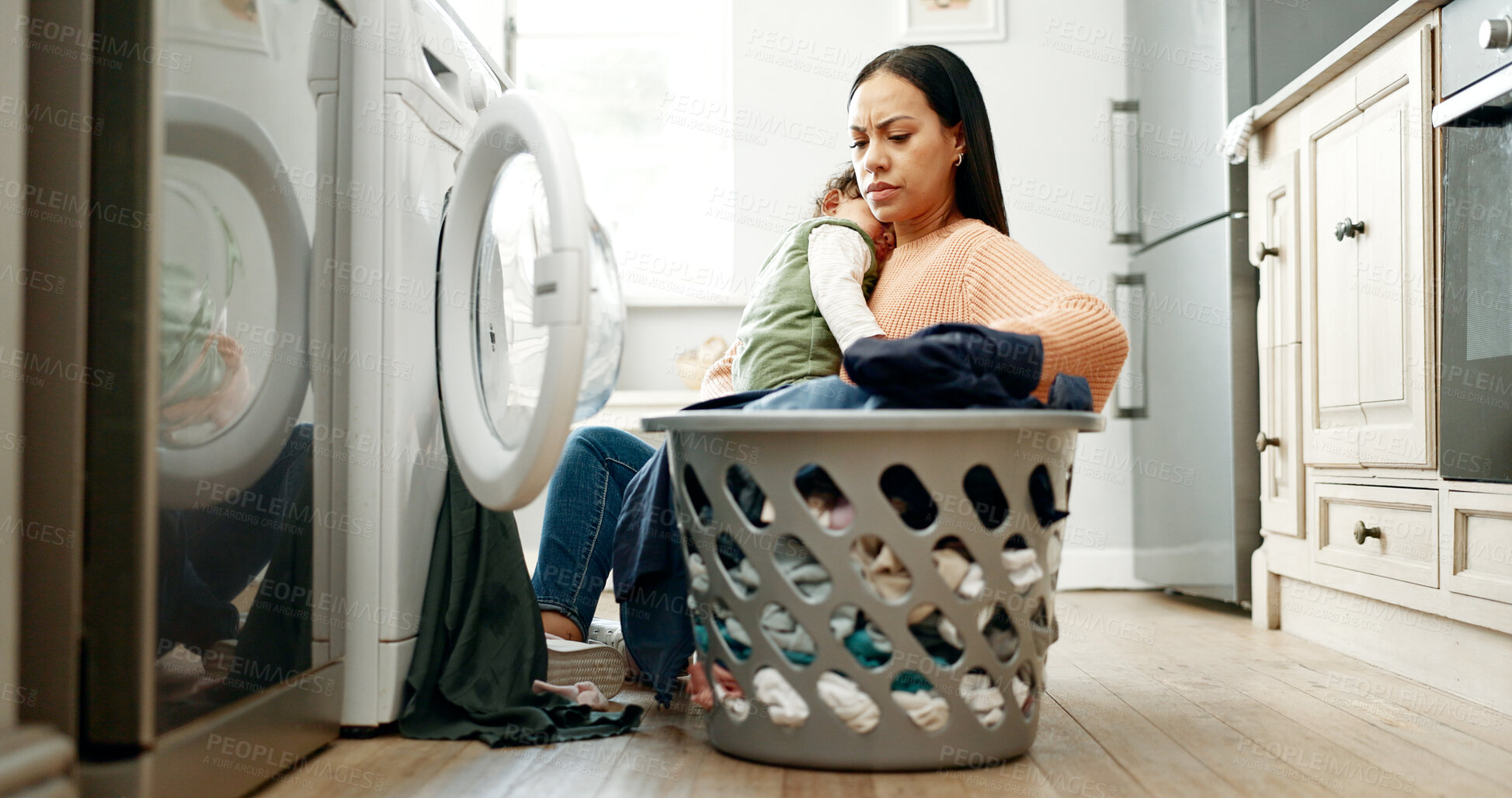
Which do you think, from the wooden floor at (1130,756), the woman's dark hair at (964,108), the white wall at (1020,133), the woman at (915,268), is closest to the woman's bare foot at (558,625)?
the woman at (915,268)

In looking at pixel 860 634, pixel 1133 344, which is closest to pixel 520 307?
pixel 860 634

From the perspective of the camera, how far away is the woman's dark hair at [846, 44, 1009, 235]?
1.32m

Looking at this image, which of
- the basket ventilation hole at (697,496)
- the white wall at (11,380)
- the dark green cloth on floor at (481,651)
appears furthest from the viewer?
the dark green cloth on floor at (481,651)

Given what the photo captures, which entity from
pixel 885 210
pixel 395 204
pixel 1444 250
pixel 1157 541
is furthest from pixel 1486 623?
pixel 395 204

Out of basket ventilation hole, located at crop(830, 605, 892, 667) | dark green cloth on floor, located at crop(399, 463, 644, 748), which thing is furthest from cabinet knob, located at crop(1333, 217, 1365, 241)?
dark green cloth on floor, located at crop(399, 463, 644, 748)

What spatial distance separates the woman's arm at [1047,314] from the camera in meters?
1.05

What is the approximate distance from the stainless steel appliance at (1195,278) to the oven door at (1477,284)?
71 cm

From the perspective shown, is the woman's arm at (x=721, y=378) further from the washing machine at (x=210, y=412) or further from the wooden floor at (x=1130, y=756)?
the washing machine at (x=210, y=412)

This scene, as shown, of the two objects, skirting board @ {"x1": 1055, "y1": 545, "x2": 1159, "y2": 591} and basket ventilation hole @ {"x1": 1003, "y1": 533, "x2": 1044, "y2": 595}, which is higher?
basket ventilation hole @ {"x1": 1003, "y1": 533, "x2": 1044, "y2": 595}

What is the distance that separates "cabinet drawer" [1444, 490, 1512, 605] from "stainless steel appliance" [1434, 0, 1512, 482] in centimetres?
3

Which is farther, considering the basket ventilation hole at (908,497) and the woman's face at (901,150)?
the woman's face at (901,150)

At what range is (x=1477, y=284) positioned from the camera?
1.34m

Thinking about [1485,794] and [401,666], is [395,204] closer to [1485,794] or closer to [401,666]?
[401,666]

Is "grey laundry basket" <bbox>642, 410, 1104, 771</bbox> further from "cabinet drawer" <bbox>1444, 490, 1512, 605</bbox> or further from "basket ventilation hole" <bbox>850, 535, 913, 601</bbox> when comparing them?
"cabinet drawer" <bbox>1444, 490, 1512, 605</bbox>
